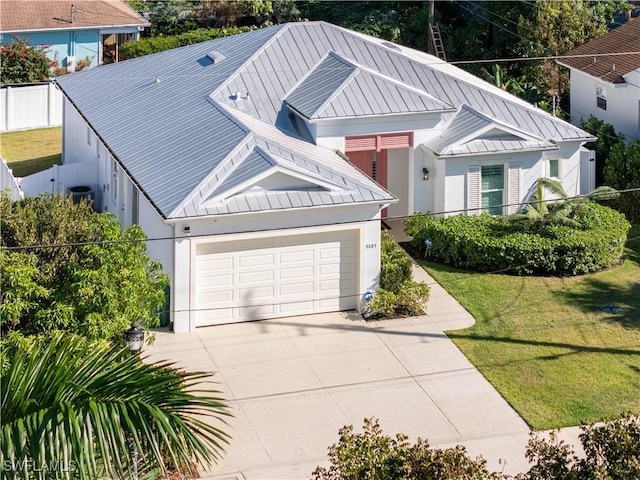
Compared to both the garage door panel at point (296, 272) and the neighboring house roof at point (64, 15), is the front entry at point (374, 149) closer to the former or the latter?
the garage door panel at point (296, 272)

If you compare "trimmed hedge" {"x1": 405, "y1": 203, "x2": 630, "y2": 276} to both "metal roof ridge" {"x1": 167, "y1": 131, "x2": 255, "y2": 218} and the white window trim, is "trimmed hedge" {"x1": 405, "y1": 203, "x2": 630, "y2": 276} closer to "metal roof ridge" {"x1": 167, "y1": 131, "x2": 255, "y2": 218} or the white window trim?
Answer: the white window trim

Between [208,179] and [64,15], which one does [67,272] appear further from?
[64,15]

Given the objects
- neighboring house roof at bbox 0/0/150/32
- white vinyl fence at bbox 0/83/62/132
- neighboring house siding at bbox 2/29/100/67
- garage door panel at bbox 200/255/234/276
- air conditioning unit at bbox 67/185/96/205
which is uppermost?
neighboring house roof at bbox 0/0/150/32

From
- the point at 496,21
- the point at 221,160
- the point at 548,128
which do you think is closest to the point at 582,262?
the point at 548,128

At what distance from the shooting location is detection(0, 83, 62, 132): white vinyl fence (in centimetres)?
3888

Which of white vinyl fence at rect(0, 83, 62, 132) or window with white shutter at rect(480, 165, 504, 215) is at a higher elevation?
white vinyl fence at rect(0, 83, 62, 132)

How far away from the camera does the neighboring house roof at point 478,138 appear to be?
26828 mm

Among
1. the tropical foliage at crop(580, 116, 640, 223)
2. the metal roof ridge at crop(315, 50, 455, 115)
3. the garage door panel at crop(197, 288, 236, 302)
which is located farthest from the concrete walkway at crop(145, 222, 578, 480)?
the tropical foliage at crop(580, 116, 640, 223)

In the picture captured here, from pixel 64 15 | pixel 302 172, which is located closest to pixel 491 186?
pixel 302 172

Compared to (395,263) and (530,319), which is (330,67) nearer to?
(395,263)

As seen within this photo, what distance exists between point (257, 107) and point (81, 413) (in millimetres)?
17363

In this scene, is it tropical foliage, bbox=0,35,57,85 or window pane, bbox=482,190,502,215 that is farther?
tropical foliage, bbox=0,35,57,85

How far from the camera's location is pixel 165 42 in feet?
151

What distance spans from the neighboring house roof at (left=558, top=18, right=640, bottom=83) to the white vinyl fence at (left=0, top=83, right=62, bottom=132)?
55.1 feet
